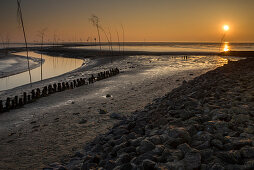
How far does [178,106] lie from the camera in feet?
17.5

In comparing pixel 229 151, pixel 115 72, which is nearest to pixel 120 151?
pixel 229 151

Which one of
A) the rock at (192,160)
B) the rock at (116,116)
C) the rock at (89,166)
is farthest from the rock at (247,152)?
the rock at (116,116)

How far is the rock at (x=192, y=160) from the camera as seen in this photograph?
8.65 feet

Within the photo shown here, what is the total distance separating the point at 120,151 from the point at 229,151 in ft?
6.02

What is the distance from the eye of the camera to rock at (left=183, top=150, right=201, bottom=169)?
2.64m

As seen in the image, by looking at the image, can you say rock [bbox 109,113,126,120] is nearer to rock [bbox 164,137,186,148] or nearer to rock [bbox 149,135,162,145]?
rock [bbox 149,135,162,145]

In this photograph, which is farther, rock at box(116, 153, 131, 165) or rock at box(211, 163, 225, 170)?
rock at box(116, 153, 131, 165)

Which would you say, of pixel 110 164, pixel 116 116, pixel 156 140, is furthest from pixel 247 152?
pixel 116 116

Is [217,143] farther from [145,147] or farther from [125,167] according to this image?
[125,167]

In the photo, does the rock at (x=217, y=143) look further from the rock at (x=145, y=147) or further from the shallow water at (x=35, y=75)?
the shallow water at (x=35, y=75)

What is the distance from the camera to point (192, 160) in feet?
8.94

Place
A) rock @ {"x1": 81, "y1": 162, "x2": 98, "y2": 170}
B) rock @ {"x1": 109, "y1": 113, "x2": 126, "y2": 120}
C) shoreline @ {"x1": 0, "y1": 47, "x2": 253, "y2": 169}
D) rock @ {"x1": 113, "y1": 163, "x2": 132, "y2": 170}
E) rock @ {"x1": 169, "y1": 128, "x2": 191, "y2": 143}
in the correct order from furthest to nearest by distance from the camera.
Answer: rock @ {"x1": 109, "y1": 113, "x2": 126, "y2": 120} → shoreline @ {"x1": 0, "y1": 47, "x2": 253, "y2": 169} → rock @ {"x1": 81, "y1": 162, "x2": 98, "y2": 170} → rock @ {"x1": 169, "y1": 128, "x2": 191, "y2": 143} → rock @ {"x1": 113, "y1": 163, "x2": 132, "y2": 170}

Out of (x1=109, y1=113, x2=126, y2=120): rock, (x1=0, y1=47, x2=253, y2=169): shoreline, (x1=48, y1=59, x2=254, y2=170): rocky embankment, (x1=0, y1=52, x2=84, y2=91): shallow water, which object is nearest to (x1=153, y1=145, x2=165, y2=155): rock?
(x1=48, y1=59, x2=254, y2=170): rocky embankment

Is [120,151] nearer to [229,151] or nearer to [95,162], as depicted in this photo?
[95,162]
